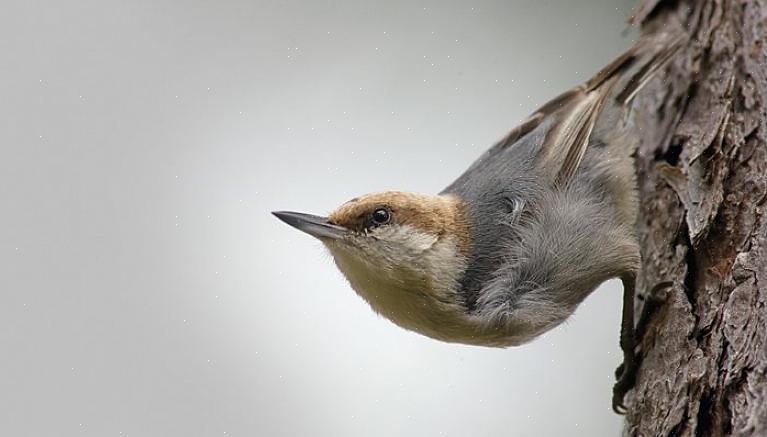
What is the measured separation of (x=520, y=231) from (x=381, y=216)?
0.36m

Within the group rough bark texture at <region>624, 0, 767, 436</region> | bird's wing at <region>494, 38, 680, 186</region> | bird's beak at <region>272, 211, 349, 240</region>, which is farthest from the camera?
bird's wing at <region>494, 38, 680, 186</region>

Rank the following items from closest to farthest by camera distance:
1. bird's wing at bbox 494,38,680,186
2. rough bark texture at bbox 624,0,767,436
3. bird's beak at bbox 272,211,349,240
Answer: rough bark texture at bbox 624,0,767,436 → bird's beak at bbox 272,211,349,240 → bird's wing at bbox 494,38,680,186

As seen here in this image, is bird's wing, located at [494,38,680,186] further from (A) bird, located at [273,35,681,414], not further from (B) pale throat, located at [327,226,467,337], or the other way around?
(B) pale throat, located at [327,226,467,337]

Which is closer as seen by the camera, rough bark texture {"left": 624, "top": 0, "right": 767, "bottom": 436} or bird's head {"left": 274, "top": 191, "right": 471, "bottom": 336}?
rough bark texture {"left": 624, "top": 0, "right": 767, "bottom": 436}

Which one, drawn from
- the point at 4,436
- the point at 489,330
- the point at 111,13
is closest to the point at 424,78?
the point at 489,330

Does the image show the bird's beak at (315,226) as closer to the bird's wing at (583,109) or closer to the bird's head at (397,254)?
the bird's head at (397,254)

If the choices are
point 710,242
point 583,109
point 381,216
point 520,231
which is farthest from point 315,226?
point 710,242

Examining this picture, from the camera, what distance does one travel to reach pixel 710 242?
1.77 m

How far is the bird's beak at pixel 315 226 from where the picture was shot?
2062mm

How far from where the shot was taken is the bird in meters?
2.13

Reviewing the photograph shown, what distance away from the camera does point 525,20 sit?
2.55m

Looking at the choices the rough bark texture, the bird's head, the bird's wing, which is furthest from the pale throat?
the rough bark texture

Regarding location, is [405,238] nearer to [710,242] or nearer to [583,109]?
[583,109]

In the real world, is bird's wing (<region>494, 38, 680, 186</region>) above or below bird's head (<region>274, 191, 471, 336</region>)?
above
